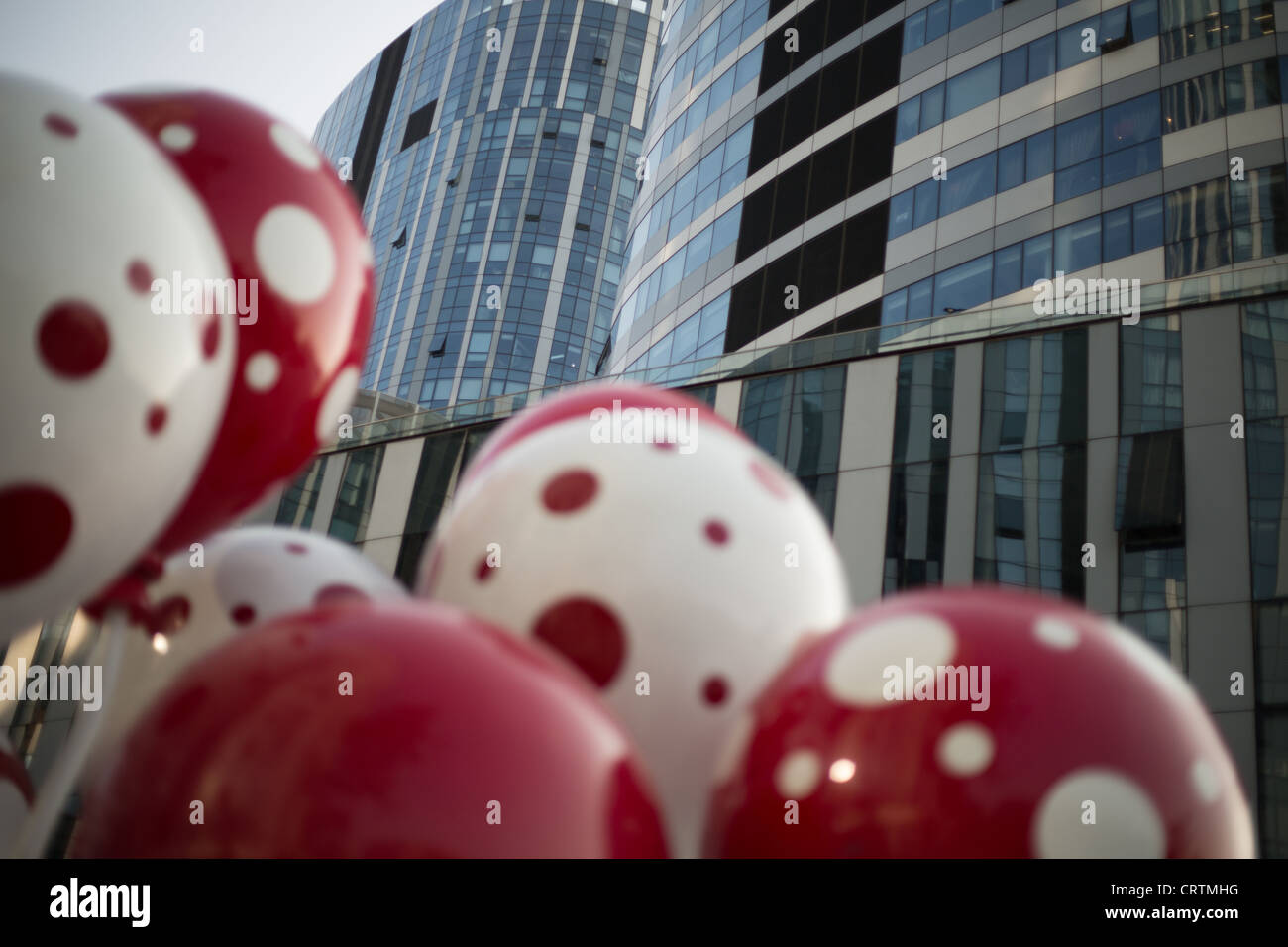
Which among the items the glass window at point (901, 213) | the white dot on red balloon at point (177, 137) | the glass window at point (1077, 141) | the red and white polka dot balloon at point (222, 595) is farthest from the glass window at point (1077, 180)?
the white dot on red balloon at point (177, 137)

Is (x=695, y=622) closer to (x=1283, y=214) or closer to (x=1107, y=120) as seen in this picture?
(x=1283, y=214)

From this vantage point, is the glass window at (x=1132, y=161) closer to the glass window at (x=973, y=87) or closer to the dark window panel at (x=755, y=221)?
the glass window at (x=973, y=87)

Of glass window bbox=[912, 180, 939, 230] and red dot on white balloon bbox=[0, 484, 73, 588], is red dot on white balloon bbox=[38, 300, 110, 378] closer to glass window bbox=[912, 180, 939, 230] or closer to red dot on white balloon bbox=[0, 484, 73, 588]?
red dot on white balloon bbox=[0, 484, 73, 588]

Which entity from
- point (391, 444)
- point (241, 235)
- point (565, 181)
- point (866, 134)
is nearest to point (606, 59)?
point (565, 181)

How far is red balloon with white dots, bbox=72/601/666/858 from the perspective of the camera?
67.6 inches

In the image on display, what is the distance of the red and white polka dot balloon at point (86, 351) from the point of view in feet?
6.41

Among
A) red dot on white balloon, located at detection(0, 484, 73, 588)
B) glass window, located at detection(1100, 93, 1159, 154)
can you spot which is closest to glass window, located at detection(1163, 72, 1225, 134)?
glass window, located at detection(1100, 93, 1159, 154)

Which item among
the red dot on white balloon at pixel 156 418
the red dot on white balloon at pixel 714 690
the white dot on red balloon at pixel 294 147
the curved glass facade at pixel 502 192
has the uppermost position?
the curved glass facade at pixel 502 192

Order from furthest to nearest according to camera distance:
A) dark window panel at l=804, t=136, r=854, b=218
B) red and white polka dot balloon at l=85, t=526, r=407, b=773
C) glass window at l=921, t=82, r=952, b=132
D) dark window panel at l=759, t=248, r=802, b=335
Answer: dark window panel at l=804, t=136, r=854, b=218 → dark window panel at l=759, t=248, r=802, b=335 → glass window at l=921, t=82, r=952, b=132 → red and white polka dot balloon at l=85, t=526, r=407, b=773

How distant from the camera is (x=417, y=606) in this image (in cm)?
203

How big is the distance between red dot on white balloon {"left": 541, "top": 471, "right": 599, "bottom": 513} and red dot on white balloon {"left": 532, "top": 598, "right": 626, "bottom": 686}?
23 cm

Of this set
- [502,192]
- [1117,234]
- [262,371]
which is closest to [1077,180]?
[1117,234]

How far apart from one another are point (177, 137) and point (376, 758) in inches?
63.8
